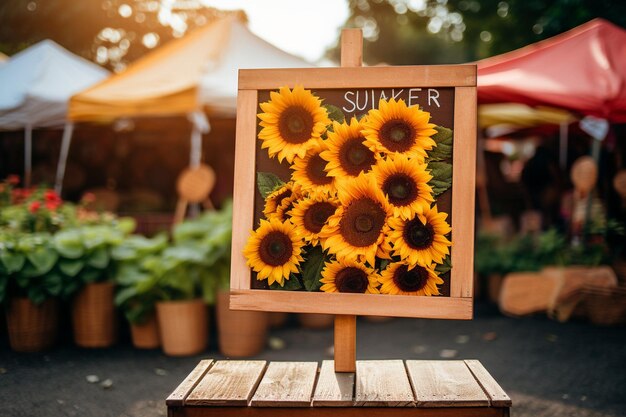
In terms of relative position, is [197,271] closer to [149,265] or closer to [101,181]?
[149,265]

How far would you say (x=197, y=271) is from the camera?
4.75m

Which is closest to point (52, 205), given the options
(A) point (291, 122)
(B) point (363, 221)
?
(A) point (291, 122)

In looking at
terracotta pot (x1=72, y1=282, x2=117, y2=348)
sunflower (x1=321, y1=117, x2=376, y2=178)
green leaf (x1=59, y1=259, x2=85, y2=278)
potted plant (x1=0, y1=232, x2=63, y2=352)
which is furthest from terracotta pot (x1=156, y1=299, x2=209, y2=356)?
sunflower (x1=321, y1=117, x2=376, y2=178)

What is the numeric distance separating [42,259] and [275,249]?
2922 mm

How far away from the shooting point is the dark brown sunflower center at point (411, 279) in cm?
220

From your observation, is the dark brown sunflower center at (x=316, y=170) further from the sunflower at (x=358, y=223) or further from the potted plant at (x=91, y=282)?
the potted plant at (x=91, y=282)

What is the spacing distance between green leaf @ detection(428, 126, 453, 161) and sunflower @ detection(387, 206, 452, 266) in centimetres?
21

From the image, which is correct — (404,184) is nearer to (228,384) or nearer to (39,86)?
(228,384)

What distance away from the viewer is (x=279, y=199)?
230 cm

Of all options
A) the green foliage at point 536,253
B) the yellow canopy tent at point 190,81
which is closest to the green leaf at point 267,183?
the yellow canopy tent at point 190,81

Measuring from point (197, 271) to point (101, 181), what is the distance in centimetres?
867

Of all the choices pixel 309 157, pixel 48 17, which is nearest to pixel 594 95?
pixel 309 157

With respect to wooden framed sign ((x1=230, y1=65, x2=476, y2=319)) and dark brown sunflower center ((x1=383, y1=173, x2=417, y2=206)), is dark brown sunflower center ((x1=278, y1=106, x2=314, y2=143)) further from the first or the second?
dark brown sunflower center ((x1=383, y1=173, x2=417, y2=206))

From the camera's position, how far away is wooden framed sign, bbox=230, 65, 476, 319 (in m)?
2.19
